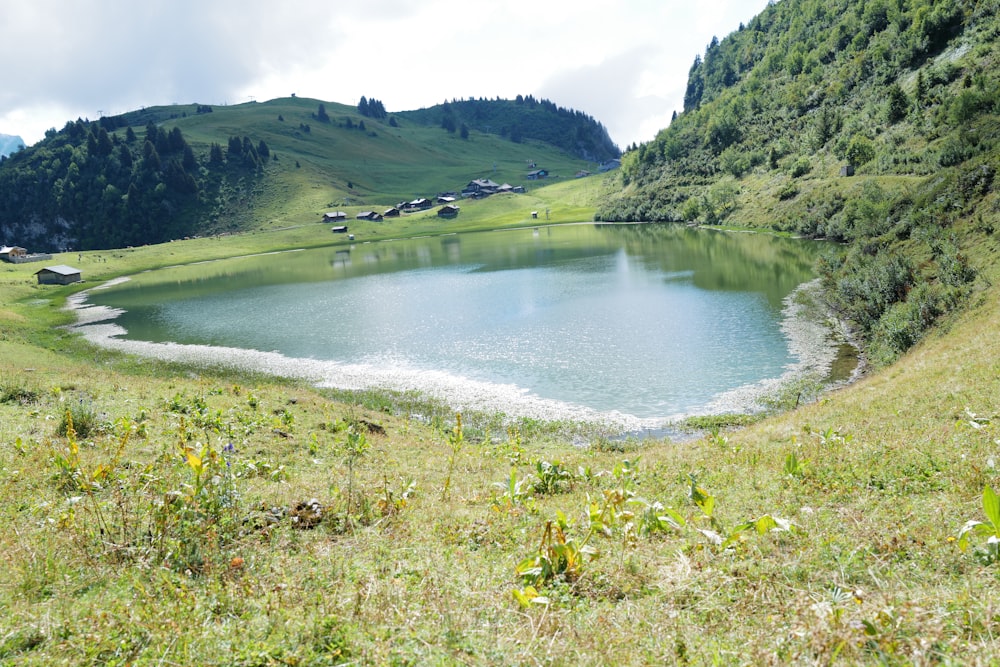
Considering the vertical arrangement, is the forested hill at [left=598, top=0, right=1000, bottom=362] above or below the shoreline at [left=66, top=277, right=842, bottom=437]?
above

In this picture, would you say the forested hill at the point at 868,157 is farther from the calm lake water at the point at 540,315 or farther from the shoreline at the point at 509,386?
the calm lake water at the point at 540,315

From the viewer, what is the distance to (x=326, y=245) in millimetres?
162375

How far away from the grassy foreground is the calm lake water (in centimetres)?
1652

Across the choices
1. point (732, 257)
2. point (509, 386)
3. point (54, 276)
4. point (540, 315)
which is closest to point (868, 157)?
point (732, 257)

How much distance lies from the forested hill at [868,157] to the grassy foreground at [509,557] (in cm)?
2595

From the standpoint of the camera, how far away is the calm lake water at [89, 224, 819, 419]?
35.0 m

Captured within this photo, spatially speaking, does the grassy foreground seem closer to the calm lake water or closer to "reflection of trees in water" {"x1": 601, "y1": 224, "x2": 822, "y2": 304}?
the calm lake water

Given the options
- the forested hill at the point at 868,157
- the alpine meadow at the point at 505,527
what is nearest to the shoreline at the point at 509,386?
the alpine meadow at the point at 505,527

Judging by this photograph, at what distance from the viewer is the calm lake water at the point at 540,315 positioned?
35.0 m

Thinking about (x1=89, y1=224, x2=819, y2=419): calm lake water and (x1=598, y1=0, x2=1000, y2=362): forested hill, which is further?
(x1=598, y1=0, x2=1000, y2=362): forested hill

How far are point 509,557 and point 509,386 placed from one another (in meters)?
25.5

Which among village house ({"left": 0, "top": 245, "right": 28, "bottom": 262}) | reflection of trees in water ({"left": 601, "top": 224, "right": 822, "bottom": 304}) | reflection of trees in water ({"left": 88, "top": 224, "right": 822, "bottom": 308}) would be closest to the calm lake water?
reflection of trees in water ({"left": 601, "top": 224, "right": 822, "bottom": 304})

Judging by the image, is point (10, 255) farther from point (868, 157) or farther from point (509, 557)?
point (868, 157)

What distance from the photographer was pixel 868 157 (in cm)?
9106
